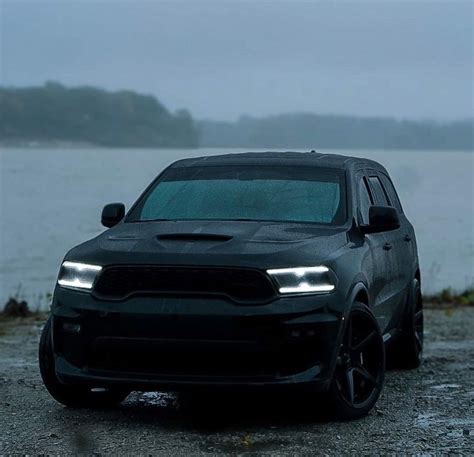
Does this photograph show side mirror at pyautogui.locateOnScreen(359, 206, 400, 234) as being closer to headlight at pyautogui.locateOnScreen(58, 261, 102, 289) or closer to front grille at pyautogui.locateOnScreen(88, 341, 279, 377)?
front grille at pyautogui.locateOnScreen(88, 341, 279, 377)

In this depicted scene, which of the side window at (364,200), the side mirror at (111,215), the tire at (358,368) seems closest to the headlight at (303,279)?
the tire at (358,368)

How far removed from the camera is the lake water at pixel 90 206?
32406mm

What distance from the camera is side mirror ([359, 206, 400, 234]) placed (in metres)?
8.46

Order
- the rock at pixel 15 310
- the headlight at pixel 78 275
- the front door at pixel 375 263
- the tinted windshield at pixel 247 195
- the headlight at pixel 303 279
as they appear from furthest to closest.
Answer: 1. the rock at pixel 15 310
2. the front door at pixel 375 263
3. the tinted windshield at pixel 247 195
4. the headlight at pixel 78 275
5. the headlight at pixel 303 279

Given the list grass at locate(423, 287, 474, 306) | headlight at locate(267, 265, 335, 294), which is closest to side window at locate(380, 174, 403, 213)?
headlight at locate(267, 265, 335, 294)

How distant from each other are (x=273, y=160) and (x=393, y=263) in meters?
1.33

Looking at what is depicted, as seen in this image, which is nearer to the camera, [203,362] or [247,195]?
[203,362]

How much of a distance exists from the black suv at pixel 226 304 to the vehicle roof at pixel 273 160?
489 mm

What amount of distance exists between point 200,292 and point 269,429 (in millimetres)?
1064

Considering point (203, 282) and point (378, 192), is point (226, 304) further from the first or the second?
point (378, 192)

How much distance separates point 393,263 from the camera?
376 inches

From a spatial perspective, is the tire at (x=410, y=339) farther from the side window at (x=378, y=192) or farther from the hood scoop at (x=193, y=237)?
the hood scoop at (x=193, y=237)

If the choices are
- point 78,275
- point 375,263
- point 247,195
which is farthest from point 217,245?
point 375,263

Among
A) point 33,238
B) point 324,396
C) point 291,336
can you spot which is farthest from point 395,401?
point 33,238
